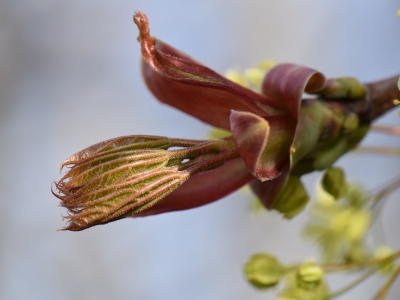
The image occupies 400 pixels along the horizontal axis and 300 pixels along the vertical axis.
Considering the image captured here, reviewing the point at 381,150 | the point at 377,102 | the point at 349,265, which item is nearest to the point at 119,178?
the point at 377,102

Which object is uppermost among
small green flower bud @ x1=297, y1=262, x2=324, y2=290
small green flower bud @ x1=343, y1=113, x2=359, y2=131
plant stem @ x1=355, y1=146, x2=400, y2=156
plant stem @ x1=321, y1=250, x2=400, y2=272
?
small green flower bud @ x1=343, y1=113, x2=359, y2=131

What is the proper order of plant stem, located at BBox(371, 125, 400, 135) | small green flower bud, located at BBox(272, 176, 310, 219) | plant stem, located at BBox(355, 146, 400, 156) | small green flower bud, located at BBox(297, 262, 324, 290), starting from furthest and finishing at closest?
plant stem, located at BBox(355, 146, 400, 156), plant stem, located at BBox(371, 125, 400, 135), small green flower bud, located at BBox(297, 262, 324, 290), small green flower bud, located at BBox(272, 176, 310, 219)

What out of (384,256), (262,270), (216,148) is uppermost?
(216,148)

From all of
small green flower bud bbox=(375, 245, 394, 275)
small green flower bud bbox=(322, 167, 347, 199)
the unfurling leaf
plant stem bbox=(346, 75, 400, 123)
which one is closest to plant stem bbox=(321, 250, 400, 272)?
small green flower bud bbox=(375, 245, 394, 275)

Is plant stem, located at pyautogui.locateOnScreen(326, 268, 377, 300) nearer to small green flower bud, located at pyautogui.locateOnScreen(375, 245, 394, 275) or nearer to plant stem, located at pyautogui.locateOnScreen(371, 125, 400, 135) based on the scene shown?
small green flower bud, located at pyautogui.locateOnScreen(375, 245, 394, 275)

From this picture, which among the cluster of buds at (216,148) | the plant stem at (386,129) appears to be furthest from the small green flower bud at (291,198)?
the plant stem at (386,129)

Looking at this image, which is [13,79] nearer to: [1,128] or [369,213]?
[1,128]

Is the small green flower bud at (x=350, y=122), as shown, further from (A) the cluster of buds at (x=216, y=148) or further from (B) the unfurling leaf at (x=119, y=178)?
(B) the unfurling leaf at (x=119, y=178)

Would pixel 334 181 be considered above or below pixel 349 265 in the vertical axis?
above

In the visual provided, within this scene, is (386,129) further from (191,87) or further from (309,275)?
(191,87)
